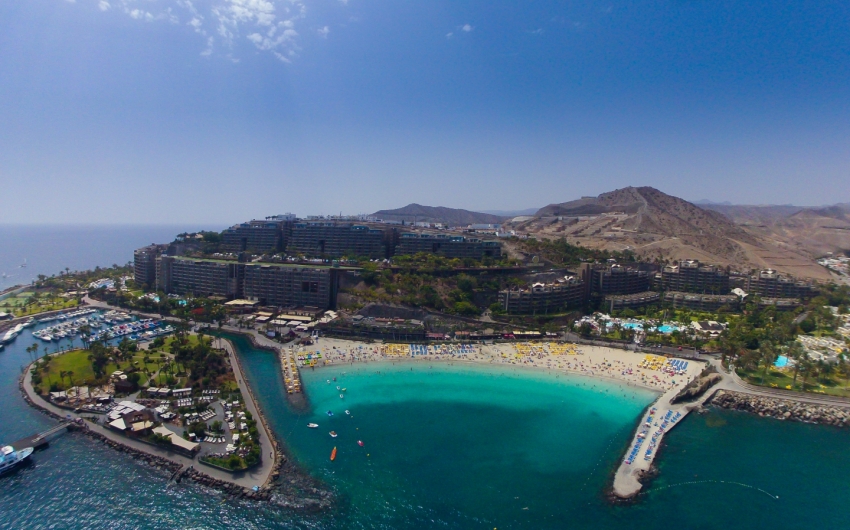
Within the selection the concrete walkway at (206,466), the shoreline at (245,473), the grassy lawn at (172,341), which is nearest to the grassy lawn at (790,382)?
the shoreline at (245,473)

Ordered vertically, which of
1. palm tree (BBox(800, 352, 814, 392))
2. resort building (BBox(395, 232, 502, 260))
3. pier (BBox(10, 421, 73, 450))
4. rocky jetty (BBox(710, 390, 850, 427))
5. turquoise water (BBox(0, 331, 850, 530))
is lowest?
turquoise water (BBox(0, 331, 850, 530))

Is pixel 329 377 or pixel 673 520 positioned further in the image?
pixel 329 377

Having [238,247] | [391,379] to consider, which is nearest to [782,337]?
[391,379]

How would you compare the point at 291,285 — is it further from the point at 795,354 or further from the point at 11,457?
the point at 795,354

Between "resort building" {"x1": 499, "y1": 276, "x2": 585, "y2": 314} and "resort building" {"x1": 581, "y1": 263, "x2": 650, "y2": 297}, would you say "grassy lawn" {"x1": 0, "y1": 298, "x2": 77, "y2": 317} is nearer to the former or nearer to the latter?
"resort building" {"x1": 499, "y1": 276, "x2": 585, "y2": 314}

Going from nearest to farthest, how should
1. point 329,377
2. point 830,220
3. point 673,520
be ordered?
1. point 673,520
2. point 329,377
3. point 830,220

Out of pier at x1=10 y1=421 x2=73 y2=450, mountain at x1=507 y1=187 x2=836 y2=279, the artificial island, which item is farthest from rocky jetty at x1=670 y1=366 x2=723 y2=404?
mountain at x1=507 y1=187 x2=836 y2=279

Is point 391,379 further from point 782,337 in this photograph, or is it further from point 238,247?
point 238,247
